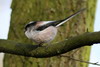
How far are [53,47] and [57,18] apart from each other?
181 centimetres

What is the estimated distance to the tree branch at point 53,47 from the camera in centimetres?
364

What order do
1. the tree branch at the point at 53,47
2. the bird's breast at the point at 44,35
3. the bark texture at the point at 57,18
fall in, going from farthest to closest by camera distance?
the bark texture at the point at 57,18
the bird's breast at the point at 44,35
the tree branch at the point at 53,47

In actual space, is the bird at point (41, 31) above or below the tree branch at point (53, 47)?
above

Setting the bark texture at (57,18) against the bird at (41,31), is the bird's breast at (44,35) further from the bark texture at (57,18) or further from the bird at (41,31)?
the bark texture at (57,18)

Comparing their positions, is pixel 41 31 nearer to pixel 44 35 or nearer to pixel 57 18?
pixel 44 35

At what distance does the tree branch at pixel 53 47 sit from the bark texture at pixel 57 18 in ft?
4.94

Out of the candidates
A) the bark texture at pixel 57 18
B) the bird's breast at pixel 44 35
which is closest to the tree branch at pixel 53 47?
the bird's breast at pixel 44 35

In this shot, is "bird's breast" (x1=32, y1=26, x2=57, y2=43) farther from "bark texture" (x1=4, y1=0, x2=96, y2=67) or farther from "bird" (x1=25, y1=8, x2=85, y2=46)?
"bark texture" (x1=4, y1=0, x2=96, y2=67)

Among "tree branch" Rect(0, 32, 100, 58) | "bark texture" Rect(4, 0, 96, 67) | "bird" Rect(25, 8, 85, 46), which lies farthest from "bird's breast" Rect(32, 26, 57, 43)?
"bark texture" Rect(4, 0, 96, 67)

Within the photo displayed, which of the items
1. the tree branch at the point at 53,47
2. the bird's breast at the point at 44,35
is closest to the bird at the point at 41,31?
the bird's breast at the point at 44,35

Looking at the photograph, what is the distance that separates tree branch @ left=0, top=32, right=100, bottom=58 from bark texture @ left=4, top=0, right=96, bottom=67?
4.94ft

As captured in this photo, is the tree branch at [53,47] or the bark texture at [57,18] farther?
the bark texture at [57,18]

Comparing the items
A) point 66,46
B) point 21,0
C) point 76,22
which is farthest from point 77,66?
point 66,46

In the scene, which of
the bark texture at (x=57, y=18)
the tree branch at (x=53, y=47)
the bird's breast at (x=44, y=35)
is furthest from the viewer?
the bark texture at (x=57, y=18)
